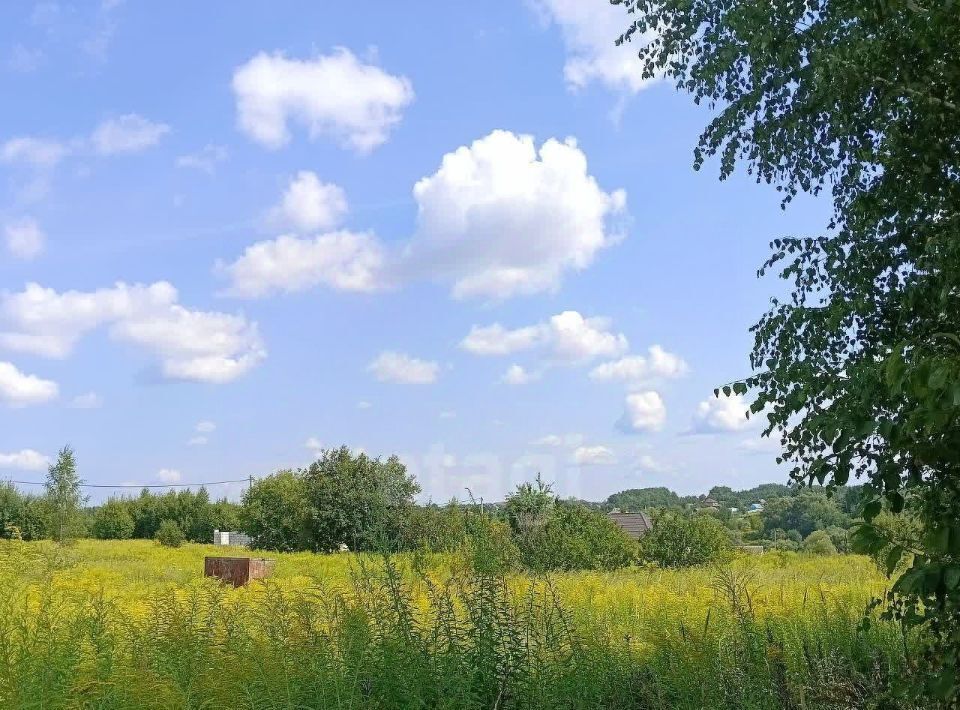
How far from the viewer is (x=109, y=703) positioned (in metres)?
3.69

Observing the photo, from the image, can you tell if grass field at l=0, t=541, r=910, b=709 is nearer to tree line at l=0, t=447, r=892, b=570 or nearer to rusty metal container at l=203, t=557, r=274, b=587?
tree line at l=0, t=447, r=892, b=570

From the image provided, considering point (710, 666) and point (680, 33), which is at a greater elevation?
point (680, 33)

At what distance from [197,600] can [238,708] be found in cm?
222

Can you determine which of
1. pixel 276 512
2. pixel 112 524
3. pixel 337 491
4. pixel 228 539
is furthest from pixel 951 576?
pixel 112 524

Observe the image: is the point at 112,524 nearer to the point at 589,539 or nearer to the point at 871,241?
the point at 589,539

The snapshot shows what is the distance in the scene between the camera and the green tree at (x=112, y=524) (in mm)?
46781

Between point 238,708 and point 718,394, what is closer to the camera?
point 238,708

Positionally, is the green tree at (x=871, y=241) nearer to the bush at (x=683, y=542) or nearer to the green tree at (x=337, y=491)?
the bush at (x=683, y=542)

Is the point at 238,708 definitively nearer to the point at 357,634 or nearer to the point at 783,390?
the point at 357,634

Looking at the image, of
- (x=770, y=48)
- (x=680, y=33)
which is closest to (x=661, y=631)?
(x=770, y=48)

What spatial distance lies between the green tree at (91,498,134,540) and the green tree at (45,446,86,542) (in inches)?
840

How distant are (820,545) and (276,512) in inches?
711

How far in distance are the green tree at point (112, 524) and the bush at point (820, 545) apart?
122 ft

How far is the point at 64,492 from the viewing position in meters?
26.6
